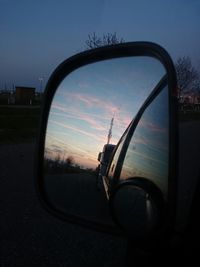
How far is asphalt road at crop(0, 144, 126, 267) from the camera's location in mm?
4164

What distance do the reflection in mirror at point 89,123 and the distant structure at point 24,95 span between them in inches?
2414

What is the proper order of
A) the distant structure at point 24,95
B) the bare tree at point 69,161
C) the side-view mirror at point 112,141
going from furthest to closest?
the distant structure at point 24,95, the bare tree at point 69,161, the side-view mirror at point 112,141

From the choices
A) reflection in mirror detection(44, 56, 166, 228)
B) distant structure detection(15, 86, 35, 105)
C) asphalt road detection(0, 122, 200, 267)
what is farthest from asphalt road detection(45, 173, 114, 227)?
distant structure detection(15, 86, 35, 105)

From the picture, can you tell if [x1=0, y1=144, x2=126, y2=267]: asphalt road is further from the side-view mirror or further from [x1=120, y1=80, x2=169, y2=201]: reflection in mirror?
[x1=120, y1=80, x2=169, y2=201]: reflection in mirror

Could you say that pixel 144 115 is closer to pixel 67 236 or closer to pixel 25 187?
pixel 67 236

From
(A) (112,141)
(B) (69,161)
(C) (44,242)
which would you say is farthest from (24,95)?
(A) (112,141)

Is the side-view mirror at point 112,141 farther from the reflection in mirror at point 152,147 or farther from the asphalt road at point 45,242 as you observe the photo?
the asphalt road at point 45,242

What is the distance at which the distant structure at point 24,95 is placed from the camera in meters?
63.7

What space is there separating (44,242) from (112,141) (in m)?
3.29

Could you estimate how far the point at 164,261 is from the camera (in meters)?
1.51

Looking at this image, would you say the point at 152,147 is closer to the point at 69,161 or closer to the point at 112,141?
the point at 112,141

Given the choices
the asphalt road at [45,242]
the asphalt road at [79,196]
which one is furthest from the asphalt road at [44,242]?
the asphalt road at [79,196]

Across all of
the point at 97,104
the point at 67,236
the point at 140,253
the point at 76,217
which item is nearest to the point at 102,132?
the point at 97,104

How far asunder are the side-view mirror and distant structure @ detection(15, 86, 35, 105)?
6133 cm
